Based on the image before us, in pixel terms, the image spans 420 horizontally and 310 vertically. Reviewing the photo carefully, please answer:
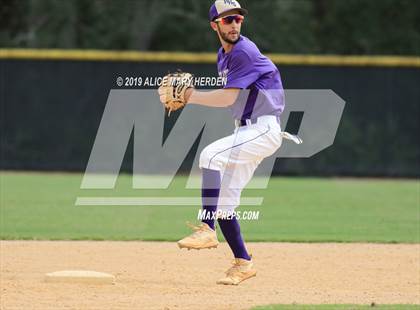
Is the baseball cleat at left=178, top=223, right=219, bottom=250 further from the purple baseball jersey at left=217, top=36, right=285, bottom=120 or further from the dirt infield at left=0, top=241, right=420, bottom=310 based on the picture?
the purple baseball jersey at left=217, top=36, right=285, bottom=120

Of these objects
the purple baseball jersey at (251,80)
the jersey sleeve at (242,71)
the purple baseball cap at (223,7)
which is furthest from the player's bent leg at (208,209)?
the purple baseball cap at (223,7)

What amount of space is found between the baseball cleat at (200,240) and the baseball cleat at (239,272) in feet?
1.54

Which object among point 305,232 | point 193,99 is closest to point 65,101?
point 305,232

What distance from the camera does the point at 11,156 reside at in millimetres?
21281

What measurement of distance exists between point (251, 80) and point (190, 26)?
68.3ft

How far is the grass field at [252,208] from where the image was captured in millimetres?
12312

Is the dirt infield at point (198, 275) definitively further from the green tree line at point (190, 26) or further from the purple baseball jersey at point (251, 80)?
the green tree line at point (190, 26)

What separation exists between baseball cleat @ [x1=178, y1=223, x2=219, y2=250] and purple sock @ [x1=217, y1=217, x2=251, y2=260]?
4.8 inches

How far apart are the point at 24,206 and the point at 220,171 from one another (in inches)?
309

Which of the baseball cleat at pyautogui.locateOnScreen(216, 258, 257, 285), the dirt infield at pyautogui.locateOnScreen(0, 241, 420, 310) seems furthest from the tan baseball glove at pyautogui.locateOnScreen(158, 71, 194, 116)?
the dirt infield at pyautogui.locateOnScreen(0, 241, 420, 310)

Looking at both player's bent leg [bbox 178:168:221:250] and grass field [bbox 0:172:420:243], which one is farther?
grass field [bbox 0:172:420:243]

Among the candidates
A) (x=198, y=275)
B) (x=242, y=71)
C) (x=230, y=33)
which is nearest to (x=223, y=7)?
(x=230, y=33)

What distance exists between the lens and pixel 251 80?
761 centimetres

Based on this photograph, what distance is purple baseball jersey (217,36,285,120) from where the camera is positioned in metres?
7.64
